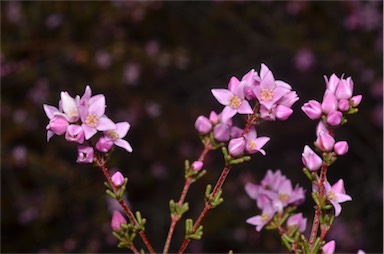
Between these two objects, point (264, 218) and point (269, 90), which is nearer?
point (269, 90)

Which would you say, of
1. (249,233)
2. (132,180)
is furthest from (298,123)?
(132,180)

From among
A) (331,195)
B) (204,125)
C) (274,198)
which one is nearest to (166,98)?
(274,198)

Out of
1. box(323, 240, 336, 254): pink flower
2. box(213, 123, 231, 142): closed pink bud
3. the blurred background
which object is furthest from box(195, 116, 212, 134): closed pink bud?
the blurred background

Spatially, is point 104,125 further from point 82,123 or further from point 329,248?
point 329,248

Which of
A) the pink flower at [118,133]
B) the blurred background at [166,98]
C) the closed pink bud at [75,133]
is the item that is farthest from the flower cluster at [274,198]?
the blurred background at [166,98]

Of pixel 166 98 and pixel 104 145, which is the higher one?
pixel 166 98

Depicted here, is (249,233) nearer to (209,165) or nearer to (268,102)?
(209,165)

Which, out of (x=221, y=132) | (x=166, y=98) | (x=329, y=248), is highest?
(x=166, y=98)
